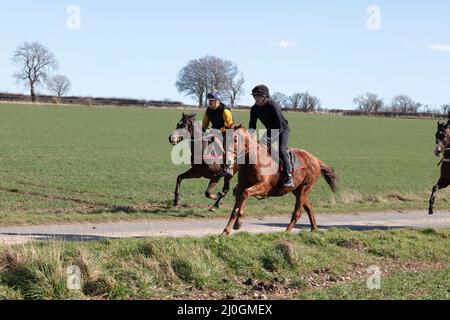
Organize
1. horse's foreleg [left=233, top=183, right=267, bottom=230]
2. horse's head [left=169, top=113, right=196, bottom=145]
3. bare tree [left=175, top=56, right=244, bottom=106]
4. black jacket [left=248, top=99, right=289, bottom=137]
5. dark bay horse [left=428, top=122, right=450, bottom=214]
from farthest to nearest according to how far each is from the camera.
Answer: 1. bare tree [left=175, top=56, right=244, bottom=106]
2. horse's head [left=169, top=113, right=196, bottom=145]
3. dark bay horse [left=428, top=122, right=450, bottom=214]
4. black jacket [left=248, top=99, right=289, bottom=137]
5. horse's foreleg [left=233, top=183, right=267, bottom=230]

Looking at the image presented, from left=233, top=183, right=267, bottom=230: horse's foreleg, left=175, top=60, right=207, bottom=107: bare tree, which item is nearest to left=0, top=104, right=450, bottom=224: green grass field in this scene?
left=233, top=183, right=267, bottom=230: horse's foreleg

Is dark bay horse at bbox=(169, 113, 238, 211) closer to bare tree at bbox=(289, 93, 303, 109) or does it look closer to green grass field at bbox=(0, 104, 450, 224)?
green grass field at bbox=(0, 104, 450, 224)

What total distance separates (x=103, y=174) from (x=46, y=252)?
18.9 m

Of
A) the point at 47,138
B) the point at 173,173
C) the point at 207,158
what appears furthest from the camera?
the point at 47,138

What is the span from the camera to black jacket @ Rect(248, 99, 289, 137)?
39.8 ft

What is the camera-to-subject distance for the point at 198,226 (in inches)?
570

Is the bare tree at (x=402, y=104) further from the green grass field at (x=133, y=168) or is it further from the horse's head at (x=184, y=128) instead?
the horse's head at (x=184, y=128)

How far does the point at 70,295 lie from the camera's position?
786 cm

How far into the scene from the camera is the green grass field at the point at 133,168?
17.5 metres

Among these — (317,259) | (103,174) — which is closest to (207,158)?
(317,259)

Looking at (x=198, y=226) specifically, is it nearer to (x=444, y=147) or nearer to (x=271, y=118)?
(x=271, y=118)

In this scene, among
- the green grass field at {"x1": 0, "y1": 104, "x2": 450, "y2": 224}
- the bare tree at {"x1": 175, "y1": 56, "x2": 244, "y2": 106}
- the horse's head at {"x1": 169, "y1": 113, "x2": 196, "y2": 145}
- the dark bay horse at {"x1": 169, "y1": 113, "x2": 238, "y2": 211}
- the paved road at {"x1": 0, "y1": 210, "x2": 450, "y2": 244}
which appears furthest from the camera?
the bare tree at {"x1": 175, "y1": 56, "x2": 244, "y2": 106}

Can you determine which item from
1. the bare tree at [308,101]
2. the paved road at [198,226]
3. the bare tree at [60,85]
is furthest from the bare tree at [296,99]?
the paved road at [198,226]
